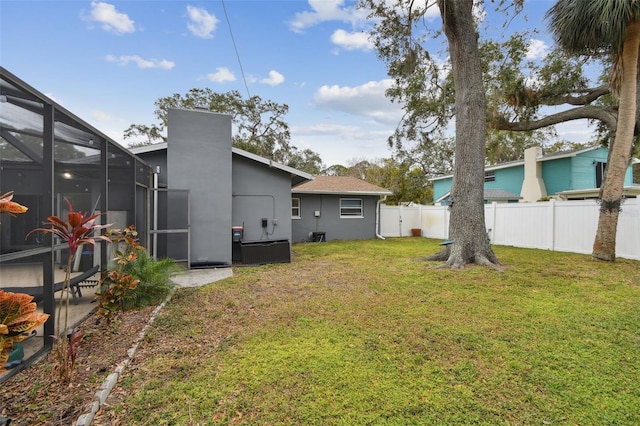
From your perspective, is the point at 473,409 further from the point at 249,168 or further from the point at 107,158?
the point at 249,168

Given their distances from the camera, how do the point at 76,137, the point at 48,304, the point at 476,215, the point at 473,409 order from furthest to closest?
the point at 476,215
the point at 76,137
the point at 48,304
the point at 473,409

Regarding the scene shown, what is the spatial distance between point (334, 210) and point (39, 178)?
12162 mm

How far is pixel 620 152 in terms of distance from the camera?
7.42m

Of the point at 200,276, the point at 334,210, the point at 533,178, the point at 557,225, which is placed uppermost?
the point at 533,178

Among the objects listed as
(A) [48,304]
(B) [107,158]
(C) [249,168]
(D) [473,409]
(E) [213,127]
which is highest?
(E) [213,127]

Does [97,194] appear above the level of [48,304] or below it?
above

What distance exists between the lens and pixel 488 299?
4.81 m

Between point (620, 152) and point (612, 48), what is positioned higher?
Result: point (612, 48)

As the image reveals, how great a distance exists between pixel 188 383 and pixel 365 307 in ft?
8.60

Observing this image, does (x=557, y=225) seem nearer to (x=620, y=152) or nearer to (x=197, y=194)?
(x=620, y=152)

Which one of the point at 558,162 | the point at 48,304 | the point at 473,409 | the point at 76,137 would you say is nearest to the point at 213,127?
the point at 76,137

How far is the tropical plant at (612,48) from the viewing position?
6797mm

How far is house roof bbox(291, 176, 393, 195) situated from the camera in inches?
539

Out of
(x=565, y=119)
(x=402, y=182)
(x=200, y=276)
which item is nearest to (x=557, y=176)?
(x=565, y=119)
